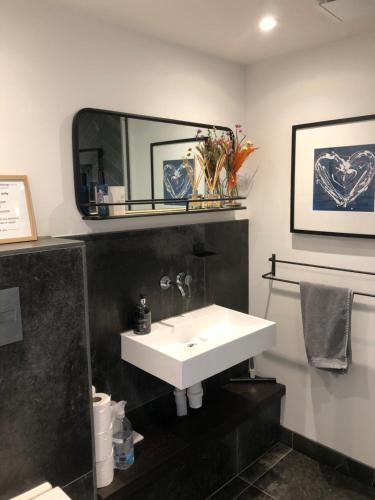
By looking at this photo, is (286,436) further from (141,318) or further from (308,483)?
(141,318)

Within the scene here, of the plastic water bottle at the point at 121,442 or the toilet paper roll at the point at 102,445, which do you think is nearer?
the toilet paper roll at the point at 102,445

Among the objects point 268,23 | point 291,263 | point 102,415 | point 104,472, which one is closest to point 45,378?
point 102,415

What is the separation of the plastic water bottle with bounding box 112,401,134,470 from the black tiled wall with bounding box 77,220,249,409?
0.17m

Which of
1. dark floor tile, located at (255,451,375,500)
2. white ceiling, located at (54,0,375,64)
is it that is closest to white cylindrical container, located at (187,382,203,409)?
dark floor tile, located at (255,451,375,500)

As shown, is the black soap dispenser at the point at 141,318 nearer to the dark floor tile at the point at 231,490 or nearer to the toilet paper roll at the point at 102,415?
the toilet paper roll at the point at 102,415

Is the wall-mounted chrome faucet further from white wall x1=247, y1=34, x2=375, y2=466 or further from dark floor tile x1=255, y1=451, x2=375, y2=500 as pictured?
dark floor tile x1=255, y1=451, x2=375, y2=500

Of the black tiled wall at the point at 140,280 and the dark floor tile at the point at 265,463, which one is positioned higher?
the black tiled wall at the point at 140,280

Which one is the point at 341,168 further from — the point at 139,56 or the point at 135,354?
the point at 135,354

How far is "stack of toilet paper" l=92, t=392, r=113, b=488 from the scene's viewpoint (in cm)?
171

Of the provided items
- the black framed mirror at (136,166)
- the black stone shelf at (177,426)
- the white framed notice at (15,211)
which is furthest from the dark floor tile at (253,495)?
the white framed notice at (15,211)

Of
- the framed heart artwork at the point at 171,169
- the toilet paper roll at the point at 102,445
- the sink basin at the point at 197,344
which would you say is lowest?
the toilet paper roll at the point at 102,445

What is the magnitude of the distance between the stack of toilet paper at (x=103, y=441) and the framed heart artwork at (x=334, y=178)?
1.45m

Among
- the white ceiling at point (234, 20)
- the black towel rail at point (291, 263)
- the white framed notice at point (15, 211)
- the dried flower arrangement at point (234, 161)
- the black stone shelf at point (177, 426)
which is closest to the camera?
the white framed notice at point (15, 211)

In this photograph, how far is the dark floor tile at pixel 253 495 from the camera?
7.45ft
